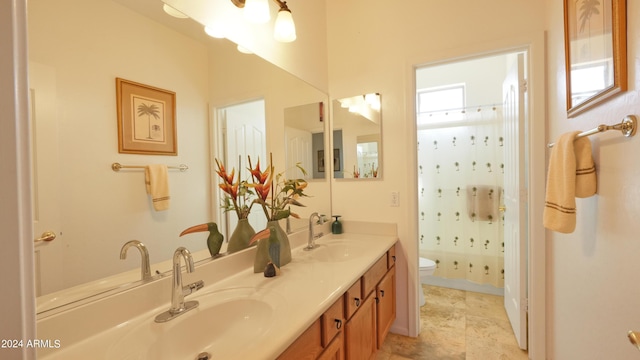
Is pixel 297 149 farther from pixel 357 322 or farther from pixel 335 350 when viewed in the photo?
pixel 335 350

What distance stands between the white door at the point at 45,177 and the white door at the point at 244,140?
623 mm

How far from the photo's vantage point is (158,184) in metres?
1.06

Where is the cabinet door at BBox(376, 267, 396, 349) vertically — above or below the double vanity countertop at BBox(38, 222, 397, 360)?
below

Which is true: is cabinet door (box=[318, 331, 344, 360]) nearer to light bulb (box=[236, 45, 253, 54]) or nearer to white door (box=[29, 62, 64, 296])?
white door (box=[29, 62, 64, 296])

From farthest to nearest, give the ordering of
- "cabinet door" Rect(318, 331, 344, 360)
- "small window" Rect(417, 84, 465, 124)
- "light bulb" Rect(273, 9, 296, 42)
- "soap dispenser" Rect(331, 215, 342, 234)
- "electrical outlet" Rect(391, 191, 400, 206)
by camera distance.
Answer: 1. "small window" Rect(417, 84, 465, 124)
2. "soap dispenser" Rect(331, 215, 342, 234)
3. "electrical outlet" Rect(391, 191, 400, 206)
4. "light bulb" Rect(273, 9, 296, 42)
5. "cabinet door" Rect(318, 331, 344, 360)

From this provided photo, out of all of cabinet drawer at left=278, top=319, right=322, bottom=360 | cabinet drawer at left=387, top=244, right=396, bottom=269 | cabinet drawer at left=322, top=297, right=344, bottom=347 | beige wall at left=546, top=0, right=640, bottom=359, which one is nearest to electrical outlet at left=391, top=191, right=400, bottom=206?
cabinet drawer at left=387, top=244, right=396, bottom=269

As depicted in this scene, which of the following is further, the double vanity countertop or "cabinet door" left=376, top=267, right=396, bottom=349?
"cabinet door" left=376, top=267, right=396, bottom=349

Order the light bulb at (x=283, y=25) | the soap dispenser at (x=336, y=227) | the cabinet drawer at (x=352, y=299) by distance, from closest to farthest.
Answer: the cabinet drawer at (x=352, y=299)
the light bulb at (x=283, y=25)
the soap dispenser at (x=336, y=227)

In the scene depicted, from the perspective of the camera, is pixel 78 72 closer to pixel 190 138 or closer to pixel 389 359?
pixel 190 138

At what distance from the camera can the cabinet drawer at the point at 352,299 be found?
1.21m

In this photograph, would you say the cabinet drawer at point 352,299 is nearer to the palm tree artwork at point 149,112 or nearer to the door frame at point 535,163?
the palm tree artwork at point 149,112

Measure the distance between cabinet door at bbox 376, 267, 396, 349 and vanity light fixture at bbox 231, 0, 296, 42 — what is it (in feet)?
5.27

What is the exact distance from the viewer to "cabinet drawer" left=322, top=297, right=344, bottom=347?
3.31 feet

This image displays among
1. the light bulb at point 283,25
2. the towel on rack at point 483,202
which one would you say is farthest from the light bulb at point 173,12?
the towel on rack at point 483,202
